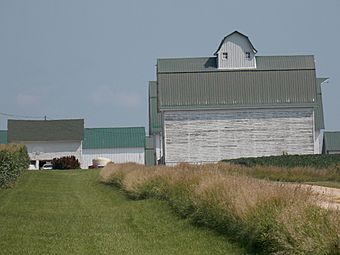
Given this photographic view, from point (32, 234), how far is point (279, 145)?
47.2 metres

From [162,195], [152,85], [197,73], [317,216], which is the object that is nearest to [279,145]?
[197,73]

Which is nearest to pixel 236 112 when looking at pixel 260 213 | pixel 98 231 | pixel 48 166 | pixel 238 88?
pixel 238 88

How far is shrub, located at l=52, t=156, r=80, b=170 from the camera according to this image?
251 ft

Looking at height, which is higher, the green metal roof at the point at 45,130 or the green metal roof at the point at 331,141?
the green metal roof at the point at 45,130

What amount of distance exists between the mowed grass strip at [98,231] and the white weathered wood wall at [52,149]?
56.7m

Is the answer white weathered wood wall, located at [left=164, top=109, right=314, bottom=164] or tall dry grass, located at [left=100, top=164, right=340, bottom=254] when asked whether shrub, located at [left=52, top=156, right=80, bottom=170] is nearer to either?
white weathered wood wall, located at [left=164, top=109, right=314, bottom=164]

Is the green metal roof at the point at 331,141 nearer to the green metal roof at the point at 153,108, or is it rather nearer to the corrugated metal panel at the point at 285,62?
the corrugated metal panel at the point at 285,62

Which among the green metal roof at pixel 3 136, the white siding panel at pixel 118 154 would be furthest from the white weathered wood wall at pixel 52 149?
the green metal roof at pixel 3 136

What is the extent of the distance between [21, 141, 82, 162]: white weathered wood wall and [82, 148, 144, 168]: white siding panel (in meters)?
2.37

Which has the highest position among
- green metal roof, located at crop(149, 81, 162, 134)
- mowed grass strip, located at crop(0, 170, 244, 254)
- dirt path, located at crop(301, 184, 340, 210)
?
green metal roof, located at crop(149, 81, 162, 134)

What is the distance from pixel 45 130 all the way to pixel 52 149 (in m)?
2.98

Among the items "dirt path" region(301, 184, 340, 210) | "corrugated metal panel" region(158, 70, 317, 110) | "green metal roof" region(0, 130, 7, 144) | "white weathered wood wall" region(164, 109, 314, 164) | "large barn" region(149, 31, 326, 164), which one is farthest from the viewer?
"green metal roof" region(0, 130, 7, 144)

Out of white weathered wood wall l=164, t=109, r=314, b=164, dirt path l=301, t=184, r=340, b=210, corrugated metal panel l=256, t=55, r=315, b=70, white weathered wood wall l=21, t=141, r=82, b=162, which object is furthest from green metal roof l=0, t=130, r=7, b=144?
dirt path l=301, t=184, r=340, b=210

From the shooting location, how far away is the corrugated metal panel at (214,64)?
63094mm
